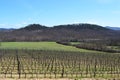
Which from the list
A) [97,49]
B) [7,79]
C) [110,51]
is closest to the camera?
[7,79]

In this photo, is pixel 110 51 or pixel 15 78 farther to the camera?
pixel 110 51

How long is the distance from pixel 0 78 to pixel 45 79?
15.3ft

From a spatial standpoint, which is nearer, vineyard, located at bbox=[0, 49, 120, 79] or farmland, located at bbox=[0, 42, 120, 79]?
farmland, located at bbox=[0, 42, 120, 79]

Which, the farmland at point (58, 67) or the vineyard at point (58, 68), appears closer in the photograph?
the farmland at point (58, 67)

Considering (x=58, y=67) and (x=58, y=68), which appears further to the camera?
(x=58, y=67)

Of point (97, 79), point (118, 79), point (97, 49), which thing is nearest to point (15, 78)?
point (97, 79)

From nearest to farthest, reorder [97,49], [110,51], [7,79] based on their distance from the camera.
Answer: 1. [7,79]
2. [110,51]
3. [97,49]

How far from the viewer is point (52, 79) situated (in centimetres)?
3183

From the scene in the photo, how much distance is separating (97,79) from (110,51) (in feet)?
171

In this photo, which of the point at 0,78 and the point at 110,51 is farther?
the point at 110,51

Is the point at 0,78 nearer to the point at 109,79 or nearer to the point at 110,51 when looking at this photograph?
the point at 109,79

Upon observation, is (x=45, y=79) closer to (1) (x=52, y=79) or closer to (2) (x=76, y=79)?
(1) (x=52, y=79)

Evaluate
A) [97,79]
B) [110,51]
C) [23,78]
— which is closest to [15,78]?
[23,78]

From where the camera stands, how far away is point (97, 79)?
32.2m
